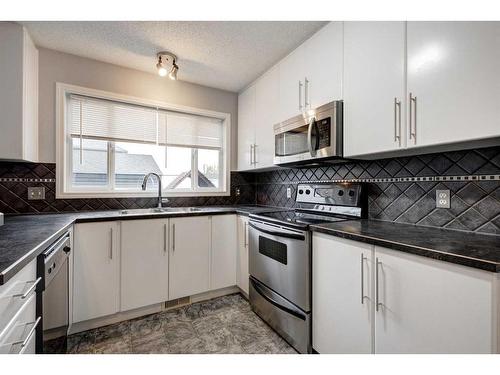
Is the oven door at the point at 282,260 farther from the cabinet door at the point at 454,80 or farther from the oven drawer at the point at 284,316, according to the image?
the cabinet door at the point at 454,80

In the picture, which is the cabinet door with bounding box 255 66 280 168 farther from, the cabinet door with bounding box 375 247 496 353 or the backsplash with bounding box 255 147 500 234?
the cabinet door with bounding box 375 247 496 353

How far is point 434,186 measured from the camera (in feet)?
4.74

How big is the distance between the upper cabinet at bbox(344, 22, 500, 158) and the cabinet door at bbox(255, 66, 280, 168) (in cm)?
83

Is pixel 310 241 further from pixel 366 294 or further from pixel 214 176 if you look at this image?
pixel 214 176

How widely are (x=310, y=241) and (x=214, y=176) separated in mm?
1812

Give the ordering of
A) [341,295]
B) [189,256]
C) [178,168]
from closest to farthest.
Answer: [341,295]
[189,256]
[178,168]

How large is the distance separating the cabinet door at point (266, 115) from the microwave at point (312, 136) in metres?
0.19

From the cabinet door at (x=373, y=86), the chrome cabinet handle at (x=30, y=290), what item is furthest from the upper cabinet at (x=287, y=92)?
the chrome cabinet handle at (x=30, y=290)

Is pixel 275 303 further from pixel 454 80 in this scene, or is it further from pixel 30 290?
pixel 454 80

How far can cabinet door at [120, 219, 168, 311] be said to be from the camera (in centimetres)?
191

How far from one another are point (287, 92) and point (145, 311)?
2314 millimetres

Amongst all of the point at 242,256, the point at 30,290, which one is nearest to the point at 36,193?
the point at 30,290

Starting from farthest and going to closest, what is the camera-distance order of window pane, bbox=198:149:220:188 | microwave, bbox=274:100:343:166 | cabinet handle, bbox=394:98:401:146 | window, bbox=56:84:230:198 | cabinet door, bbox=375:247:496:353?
window pane, bbox=198:149:220:188 < window, bbox=56:84:230:198 < microwave, bbox=274:100:343:166 < cabinet handle, bbox=394:98:401:146 < cabinet door, bbox=375:247:496:353

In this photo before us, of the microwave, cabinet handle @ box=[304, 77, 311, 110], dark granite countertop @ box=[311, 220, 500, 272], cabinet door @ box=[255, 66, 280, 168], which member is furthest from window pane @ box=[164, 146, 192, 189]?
dark granite countertop @ box=[311, 220, 500, 272]
